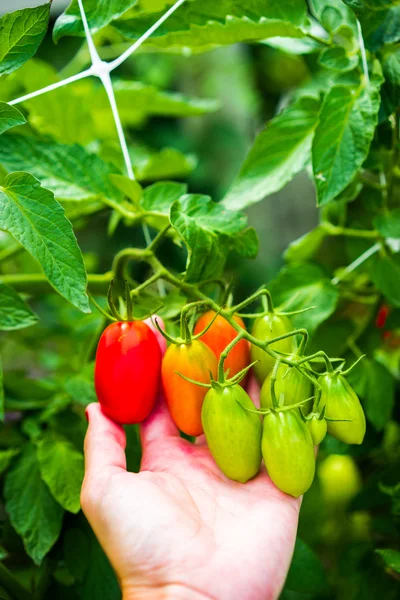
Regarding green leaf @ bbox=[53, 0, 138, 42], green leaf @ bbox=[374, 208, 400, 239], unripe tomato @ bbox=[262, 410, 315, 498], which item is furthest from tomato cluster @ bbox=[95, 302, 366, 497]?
green leaf @ bbox=[53, 0, 138, 42]

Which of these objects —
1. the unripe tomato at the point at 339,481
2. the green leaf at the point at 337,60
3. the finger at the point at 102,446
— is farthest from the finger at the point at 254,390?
the unripe tomato at the point at 339,481

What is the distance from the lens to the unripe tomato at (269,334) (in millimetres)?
595

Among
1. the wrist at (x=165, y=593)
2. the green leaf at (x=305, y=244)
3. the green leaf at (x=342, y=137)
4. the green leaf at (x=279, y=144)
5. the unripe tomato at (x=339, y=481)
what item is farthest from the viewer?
the unripe tomato at (x=339, y=481)

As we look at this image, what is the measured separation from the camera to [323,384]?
1.81ft

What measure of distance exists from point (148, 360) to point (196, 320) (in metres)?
0.07

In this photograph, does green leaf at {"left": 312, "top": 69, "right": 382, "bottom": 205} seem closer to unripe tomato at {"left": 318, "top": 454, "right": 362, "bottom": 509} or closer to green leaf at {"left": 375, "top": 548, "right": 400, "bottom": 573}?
green leaf at {"left": 375, "top": 548, "right": 400, "bottom": 573}

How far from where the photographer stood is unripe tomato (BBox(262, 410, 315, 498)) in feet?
1.72

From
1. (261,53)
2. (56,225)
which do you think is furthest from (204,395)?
(261,53)

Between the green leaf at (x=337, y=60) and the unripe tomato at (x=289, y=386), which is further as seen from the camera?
the green leaf at (x=337, y=60)

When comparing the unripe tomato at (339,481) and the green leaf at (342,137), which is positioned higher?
the green leaf at (342,137)

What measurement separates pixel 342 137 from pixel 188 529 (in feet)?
1.35

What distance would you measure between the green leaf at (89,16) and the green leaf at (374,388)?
49 cm

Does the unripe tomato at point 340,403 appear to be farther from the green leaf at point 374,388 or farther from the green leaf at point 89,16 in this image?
the green leaf at point 89,16

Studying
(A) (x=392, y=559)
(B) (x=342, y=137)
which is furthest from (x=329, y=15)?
(A) (x=392, y=559)
